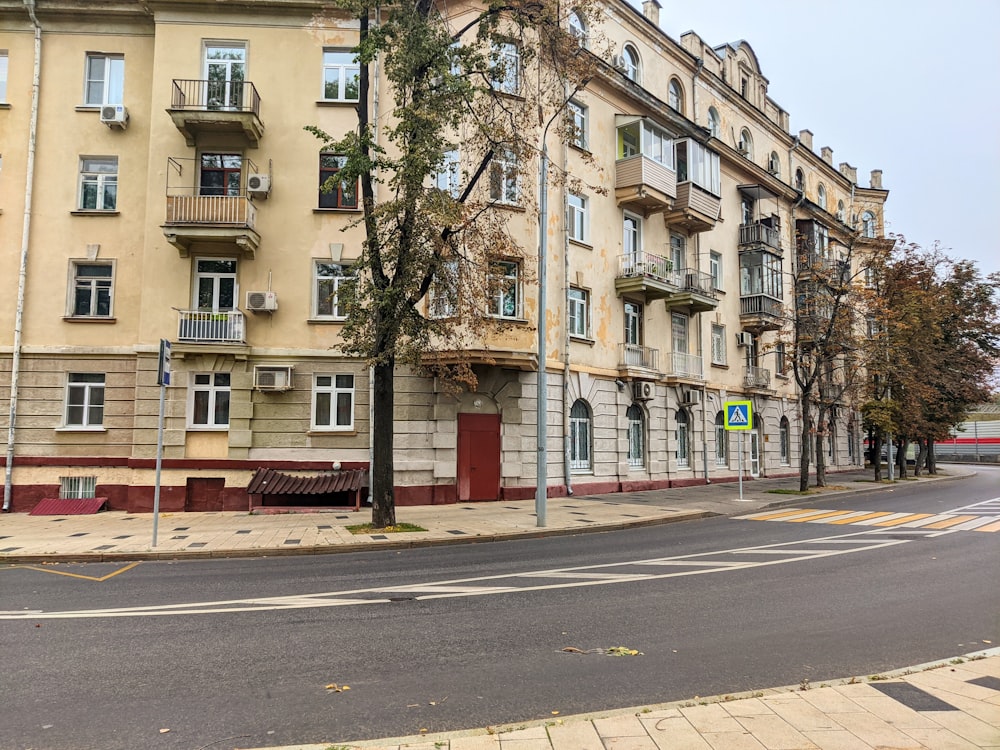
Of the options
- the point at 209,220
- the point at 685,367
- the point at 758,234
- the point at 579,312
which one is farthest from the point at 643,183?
the point at 209,220

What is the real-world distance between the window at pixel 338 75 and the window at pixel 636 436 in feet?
46.6

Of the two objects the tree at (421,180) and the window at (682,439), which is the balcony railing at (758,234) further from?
the tree at (421,180)

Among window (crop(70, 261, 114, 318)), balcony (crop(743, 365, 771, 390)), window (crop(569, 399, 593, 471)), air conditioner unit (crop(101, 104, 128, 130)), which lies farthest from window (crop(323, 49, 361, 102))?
balcony (crop(743, 365, 771, 390))

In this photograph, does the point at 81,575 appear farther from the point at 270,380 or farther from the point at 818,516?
the point at 818,516

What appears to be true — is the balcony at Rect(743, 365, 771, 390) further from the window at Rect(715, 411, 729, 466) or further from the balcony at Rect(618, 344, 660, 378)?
the balcony at Rect(618, 344, 660, 378)

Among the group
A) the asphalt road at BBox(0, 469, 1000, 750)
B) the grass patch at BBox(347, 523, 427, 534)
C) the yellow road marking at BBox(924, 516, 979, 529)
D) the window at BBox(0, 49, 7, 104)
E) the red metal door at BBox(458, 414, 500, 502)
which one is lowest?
the grass patch at BBox(347, 523, 427, 534)

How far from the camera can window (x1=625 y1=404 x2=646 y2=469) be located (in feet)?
78.2

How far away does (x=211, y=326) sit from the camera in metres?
18.3

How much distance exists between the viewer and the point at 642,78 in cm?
2553

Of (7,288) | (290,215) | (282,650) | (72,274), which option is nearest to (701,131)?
(290,215)

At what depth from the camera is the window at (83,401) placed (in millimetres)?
18797

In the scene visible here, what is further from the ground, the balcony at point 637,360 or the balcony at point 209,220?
the balcony at point 209,220

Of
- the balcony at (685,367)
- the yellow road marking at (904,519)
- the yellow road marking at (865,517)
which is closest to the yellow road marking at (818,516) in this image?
the yellow road marking at (865,517)

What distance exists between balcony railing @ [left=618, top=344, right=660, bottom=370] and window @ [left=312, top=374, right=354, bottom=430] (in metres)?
9.79
